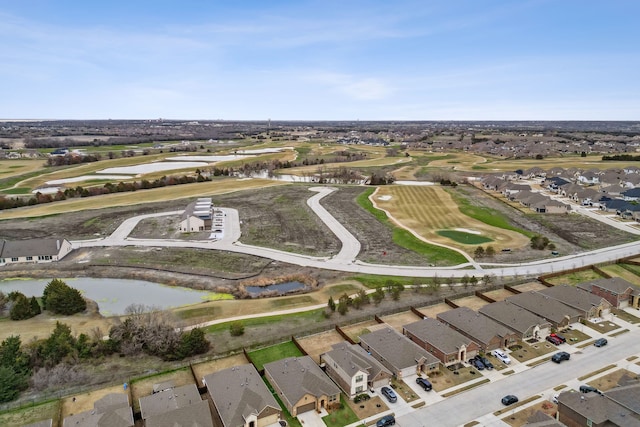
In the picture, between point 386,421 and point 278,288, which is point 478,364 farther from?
point 278,288

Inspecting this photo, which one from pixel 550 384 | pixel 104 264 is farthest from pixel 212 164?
pixel 550 384

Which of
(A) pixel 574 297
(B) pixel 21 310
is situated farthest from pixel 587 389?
(B) pixel 21 310

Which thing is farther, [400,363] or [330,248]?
[330,248]

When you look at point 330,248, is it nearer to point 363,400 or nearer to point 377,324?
point 377,324

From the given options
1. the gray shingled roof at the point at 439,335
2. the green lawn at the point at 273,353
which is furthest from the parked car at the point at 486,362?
the green lawn at the point at 273,353

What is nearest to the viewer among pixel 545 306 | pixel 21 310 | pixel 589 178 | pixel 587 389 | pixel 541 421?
pixel 541 421

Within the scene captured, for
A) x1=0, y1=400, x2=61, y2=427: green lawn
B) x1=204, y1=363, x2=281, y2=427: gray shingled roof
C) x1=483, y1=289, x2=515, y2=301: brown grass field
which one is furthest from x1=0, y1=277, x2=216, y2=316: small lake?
x1=483, y1=289, x2=515, y2=301: brown grass field

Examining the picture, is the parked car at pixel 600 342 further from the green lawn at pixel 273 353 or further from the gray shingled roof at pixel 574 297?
the green lawn at pixel 273 353
